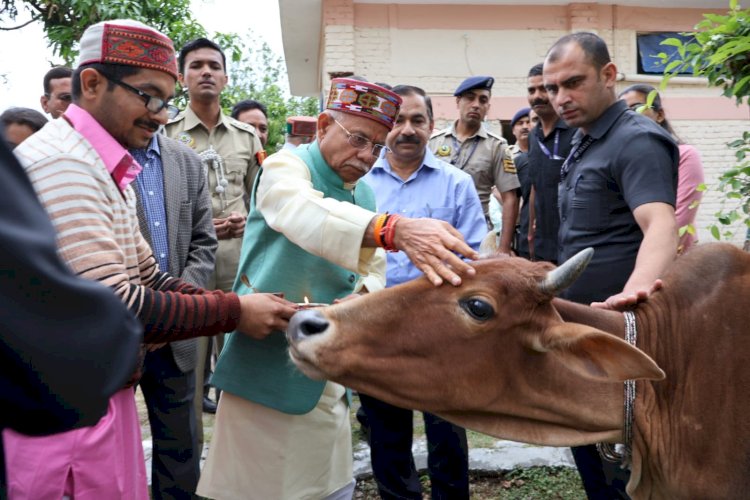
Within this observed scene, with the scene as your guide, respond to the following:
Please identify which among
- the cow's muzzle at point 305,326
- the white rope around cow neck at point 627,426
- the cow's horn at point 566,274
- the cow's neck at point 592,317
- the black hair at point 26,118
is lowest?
the white rope around cow neck at point 627,426

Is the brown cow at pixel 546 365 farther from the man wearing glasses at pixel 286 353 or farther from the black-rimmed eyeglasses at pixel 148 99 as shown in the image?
the black-rimmed eyeglasses at pixel 148 99

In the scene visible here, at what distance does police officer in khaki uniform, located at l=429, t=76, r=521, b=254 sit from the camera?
6.71 metres

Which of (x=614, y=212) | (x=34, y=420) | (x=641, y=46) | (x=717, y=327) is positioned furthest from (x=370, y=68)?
(x=34, y=420)

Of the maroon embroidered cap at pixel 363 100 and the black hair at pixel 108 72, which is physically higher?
the black hair at pixel 108 72

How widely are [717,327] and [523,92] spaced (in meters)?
10.2

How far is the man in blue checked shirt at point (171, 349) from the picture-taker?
3.83m

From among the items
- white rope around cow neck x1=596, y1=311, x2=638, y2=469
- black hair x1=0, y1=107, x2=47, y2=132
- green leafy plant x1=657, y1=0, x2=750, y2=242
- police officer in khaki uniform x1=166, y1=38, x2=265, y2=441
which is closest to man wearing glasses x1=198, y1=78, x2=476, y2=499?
white rope around cow neck x1=596, y1=311, x2=638, y2=469

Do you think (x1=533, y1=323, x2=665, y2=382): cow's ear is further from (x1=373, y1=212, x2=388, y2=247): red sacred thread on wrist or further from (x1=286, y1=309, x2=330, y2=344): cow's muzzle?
(x1=286, y1=309, x2=330, y2=344): cow's muzzle

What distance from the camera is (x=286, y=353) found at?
3.18 meters

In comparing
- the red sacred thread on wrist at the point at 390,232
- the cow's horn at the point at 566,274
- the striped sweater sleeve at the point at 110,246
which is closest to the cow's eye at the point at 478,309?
the cow's horn at the point at 566,274

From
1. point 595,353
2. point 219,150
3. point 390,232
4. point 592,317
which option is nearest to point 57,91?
point 219,150

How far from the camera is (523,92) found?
1259 cm

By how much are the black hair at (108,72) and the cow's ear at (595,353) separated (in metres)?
1.78

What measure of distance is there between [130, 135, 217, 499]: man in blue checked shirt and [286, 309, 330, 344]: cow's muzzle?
136 cm
